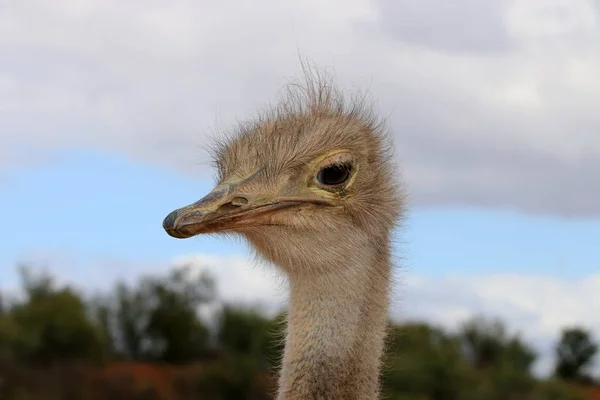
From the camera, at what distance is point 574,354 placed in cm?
3219

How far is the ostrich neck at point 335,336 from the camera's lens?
14.5 ft

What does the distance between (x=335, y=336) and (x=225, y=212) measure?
25.1 inches

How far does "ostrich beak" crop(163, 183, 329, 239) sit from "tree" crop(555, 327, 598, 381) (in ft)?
91.7

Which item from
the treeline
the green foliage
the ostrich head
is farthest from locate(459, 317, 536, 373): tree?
the ostrich head

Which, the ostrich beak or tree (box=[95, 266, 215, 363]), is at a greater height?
tree (box=[95, 266, 215, 363])

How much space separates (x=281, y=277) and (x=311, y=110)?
2.68 ft

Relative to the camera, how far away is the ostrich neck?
4406 mm

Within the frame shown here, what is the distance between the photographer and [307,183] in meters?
4.66

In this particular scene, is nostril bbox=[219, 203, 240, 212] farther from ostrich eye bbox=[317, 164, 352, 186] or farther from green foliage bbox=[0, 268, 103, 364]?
green foliage bbox=[0, 268, 103, 364]

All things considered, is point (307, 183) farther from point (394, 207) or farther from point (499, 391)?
point (499, 391)

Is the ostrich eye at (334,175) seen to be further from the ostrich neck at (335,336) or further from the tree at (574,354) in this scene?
the tree at (574,354)

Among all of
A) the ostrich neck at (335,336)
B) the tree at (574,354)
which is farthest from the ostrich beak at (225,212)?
the tree at (574,354)

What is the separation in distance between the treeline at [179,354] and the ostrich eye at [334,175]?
2215cm

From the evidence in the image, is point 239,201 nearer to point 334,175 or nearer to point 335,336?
point 334,175
